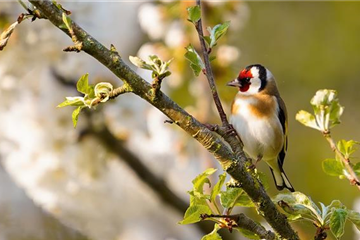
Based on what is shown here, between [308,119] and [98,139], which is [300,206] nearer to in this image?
[308,119]

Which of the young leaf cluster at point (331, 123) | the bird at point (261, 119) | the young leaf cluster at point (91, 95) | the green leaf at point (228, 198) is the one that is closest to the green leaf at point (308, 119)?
the young leaf cluster at point (331, 123)

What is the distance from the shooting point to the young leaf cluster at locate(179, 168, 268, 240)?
0.75 m

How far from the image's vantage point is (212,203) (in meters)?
0.78

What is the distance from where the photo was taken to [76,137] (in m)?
2.35

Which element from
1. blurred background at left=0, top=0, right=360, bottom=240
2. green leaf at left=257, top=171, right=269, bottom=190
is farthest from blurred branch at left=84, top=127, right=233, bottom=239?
green leaf at left=257, top=171, right=269, bottom=190

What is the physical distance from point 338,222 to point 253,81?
37.4 inches

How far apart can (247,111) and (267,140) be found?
3.0 inches

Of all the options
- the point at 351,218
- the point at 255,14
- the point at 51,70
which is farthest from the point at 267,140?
the point at 255,14

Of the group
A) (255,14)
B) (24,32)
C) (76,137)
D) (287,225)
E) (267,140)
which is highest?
(255,14)

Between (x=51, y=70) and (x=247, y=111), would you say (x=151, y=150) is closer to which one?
(x=51, y=70)

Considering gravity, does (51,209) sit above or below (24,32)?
below

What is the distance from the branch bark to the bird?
0.75 meters

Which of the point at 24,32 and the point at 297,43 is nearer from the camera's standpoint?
the point at 24,32

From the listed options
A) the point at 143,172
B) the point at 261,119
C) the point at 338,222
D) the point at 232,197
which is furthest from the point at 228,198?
the point at 143,172
